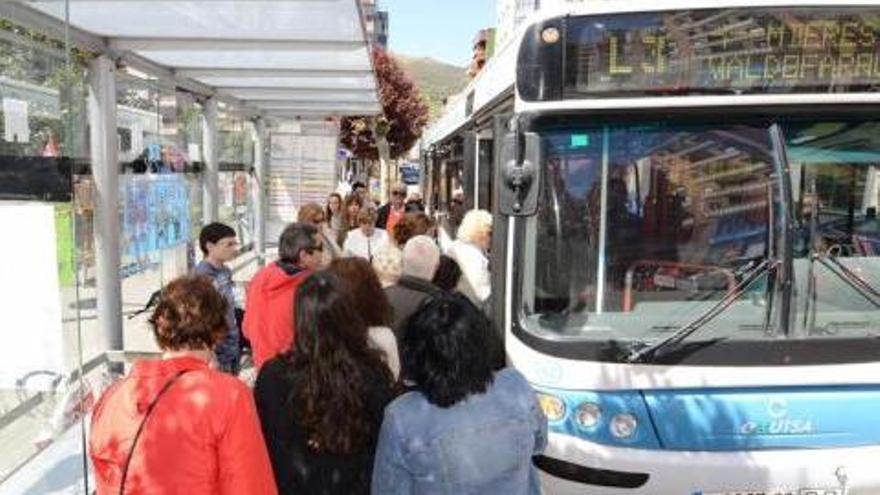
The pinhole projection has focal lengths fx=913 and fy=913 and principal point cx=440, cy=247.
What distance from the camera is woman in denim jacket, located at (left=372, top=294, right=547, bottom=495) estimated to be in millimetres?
2621

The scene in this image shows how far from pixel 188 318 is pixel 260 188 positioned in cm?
1219

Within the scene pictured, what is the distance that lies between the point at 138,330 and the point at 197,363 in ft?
19.7

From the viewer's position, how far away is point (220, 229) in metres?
5.95

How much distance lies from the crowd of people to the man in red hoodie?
66.4 inches

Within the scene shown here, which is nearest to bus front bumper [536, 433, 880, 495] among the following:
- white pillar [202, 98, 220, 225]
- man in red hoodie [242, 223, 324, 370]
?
man in red hoodie [242, 223, 324, 370]

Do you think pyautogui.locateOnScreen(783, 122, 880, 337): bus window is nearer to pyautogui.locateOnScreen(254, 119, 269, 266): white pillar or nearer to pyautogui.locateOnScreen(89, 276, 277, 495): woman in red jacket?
pyautogui.locateOnScreen(89, 276, 277, 495): woman in red jacket

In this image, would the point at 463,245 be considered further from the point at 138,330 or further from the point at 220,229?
the point at 138,330

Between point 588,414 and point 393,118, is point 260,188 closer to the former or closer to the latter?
point 588,414

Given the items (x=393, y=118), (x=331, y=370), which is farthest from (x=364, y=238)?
(x=393, y=118)

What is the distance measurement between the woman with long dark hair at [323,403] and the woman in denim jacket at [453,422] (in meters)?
0.25

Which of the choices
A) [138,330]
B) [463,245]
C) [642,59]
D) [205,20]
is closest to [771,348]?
[642,59]

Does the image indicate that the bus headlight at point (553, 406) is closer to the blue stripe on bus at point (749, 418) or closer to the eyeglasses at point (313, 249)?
the blue stripe on bus at point (749, 418)

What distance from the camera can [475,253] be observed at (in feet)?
20.5

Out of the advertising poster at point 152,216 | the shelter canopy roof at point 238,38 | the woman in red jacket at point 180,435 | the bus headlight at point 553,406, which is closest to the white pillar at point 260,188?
the shelter canopy roof at point 238,38
